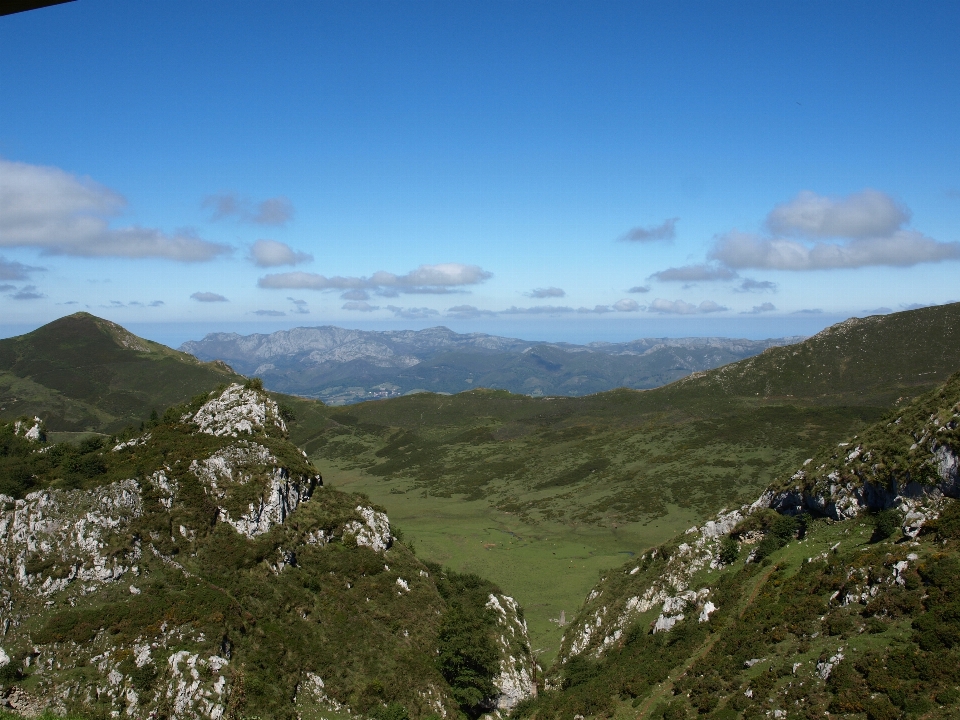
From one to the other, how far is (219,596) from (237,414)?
2229cm

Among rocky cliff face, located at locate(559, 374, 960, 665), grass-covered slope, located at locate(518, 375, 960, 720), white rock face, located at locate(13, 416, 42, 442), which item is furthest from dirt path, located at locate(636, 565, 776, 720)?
white rock face, located at locate(13, 416, 42, 442)

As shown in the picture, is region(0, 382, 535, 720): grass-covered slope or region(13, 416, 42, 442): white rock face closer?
region(0, 382, 535, 720): grass-covered slope

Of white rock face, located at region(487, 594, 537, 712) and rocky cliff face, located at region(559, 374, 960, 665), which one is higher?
rocky cliff face, located at region(559, 374, 960, 665)

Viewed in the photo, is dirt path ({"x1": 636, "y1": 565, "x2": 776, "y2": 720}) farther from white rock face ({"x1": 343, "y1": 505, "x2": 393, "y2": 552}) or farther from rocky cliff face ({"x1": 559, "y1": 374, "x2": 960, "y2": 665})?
white rock face ({"x1": 343, "y1": 505, "x2": 393, "y2": 552})

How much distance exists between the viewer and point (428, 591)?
5419cm

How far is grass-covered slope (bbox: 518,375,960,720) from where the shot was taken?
27.3m

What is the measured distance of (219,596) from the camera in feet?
135

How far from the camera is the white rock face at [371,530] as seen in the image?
54812 mm

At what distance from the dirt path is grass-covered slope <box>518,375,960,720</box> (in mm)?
133

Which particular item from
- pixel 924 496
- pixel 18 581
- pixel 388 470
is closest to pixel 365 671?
pixel 18 581

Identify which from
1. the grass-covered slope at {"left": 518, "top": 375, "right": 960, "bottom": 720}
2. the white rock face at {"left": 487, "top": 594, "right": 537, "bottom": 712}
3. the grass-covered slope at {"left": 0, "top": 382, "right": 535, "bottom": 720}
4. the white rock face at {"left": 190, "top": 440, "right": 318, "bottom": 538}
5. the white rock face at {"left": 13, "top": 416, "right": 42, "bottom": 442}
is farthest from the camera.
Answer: the white rock face at {"left": 13, "top": 416, "right": 42, "bottom": 442}

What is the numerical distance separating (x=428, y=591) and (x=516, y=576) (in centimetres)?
3148

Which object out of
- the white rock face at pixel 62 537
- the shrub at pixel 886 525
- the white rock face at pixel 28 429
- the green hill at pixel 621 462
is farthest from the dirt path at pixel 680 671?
the white rock face at pixel 28 429

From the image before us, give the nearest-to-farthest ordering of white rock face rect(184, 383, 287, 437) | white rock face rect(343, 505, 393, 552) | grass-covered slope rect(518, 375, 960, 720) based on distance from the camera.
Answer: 1. grass-covered slope rect(518, 375, 960, 720)
2. white rock face rect(343, 505, 393, 552)
3. white rock face rect(184, 383, 287, 437)
